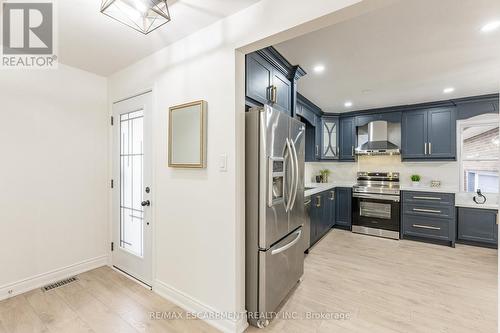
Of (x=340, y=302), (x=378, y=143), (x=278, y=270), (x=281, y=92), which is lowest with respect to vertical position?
(x=340, y=302)

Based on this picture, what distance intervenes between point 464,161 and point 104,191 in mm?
6069

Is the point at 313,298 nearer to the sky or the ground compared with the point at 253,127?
nearer to the ground

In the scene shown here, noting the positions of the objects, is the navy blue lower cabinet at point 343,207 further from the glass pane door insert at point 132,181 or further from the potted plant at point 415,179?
the glass pane door insert at point 132,181

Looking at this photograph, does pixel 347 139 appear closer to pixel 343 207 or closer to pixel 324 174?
pixel 324 174

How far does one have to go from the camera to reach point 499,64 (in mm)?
2717

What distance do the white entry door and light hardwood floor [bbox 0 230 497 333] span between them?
27 centimetres

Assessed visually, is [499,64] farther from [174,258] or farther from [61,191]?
[61,191]

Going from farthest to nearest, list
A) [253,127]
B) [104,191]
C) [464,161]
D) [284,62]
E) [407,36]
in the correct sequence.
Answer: [464,161], [104,191], [284,62], [407,36], [253,127]

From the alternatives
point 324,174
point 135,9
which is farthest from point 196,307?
point 324,174

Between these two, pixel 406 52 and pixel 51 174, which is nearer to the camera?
A: pixel 406 52

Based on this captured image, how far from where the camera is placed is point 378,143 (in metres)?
4.67

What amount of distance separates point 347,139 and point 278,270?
12.8ft

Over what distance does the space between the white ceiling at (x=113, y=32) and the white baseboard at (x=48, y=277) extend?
240cm

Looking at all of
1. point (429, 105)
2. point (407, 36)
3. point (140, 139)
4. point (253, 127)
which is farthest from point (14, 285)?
point (429, 105)
